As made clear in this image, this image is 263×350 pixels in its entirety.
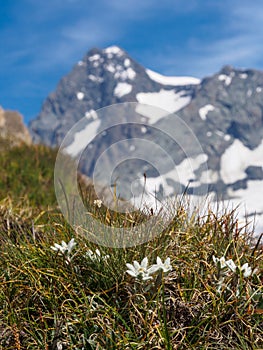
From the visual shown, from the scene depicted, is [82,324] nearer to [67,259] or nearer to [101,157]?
[67,259]

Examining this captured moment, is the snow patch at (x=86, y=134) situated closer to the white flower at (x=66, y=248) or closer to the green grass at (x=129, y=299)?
the green grass at (x=129, y=299)

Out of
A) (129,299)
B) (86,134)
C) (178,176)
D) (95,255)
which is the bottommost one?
(129,299)

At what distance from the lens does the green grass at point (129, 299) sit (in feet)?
11.2

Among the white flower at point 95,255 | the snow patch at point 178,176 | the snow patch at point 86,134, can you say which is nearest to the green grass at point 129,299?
the white flower at point 95,255

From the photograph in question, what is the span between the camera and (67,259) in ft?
12.5

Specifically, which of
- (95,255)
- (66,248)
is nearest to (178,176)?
(95,255)

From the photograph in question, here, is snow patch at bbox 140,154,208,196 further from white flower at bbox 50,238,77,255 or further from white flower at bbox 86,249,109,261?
white flower at bbox 50,238,77,255

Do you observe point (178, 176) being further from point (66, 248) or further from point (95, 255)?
point (66, 248)

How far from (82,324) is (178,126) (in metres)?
1.92

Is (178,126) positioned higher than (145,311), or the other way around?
(178,126)

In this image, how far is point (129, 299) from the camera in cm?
356

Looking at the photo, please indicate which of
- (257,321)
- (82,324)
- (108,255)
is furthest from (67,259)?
(257,321)

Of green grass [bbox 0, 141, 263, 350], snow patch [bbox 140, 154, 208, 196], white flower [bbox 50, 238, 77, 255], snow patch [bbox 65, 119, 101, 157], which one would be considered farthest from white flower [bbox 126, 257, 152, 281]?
snow patch [bbox 65, 119, 101, 157]

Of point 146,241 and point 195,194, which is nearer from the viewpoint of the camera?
point 146,241
